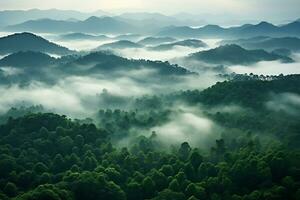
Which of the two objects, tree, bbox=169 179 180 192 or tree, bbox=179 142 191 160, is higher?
tree, bbox=179 142 191 160

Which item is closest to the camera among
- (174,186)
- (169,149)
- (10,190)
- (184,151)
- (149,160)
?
(10,190)

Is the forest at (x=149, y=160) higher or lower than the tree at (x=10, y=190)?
higher

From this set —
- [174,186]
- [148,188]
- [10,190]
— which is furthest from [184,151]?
[10,190]

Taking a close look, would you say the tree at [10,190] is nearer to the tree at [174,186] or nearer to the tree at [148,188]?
the tree at [148,188]

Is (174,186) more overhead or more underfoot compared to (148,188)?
more overhead

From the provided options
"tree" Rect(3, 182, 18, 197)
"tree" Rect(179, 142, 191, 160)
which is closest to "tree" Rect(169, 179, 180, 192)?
"tree" Rect(179, 142, 191, 160)

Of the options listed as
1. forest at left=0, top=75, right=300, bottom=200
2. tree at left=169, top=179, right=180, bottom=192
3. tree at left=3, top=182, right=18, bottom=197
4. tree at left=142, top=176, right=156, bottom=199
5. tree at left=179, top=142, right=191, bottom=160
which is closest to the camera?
tree at left=3, top=182, right=18, bottom=197

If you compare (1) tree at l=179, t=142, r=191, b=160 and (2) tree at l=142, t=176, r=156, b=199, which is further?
(1) tree at l=179, t=142, r=191, b=160

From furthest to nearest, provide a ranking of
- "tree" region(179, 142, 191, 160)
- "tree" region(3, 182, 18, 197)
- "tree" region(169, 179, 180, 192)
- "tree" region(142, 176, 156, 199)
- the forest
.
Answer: "tree" region(179, 142, 191, 160), "tree" region(142, 176, 156, 199), "tree" region(169, 179, 180, 192), the forest, "tree" region(3, 182, 18, 197)

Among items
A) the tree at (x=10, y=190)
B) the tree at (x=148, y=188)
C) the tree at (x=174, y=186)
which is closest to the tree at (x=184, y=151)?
the tree at (x=174, y=186)

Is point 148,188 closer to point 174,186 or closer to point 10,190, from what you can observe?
point 174,186

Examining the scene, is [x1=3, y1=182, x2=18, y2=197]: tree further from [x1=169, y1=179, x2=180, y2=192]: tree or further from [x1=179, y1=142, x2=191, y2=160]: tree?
[x1=179, y1=142, x2=191, y2=160]: tree
